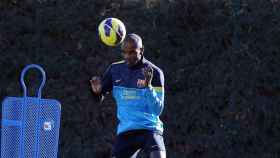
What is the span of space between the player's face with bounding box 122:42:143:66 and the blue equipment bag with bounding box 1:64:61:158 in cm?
159

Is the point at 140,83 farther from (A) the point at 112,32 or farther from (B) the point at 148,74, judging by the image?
(A) the point at 112,32

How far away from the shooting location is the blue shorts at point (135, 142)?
8305 millimetres

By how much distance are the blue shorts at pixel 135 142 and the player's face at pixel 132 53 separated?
0.84 m

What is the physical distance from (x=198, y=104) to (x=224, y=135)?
30.7 inches

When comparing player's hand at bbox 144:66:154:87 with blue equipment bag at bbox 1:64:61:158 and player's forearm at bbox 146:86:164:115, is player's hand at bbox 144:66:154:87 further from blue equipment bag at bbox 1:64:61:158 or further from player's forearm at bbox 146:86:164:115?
blue equipment bag at bbox 1:64:61:158

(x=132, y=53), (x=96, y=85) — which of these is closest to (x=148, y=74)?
(x=132, y=53)

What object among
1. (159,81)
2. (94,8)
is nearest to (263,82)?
(94,8)

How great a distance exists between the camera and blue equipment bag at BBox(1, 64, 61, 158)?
31.3 ft

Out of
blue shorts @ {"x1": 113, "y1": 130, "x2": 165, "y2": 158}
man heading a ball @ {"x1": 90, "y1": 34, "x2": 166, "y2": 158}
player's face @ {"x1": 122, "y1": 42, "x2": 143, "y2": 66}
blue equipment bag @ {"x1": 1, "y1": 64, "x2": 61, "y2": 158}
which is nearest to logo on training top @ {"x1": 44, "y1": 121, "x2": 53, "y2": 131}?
blue equipment bag @ {"x1": 1, "y1": 64, "x2": 61, "y2": 158}

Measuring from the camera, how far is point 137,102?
8352 millimetres

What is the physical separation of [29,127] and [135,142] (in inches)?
70.6

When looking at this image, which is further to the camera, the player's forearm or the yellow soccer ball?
the yellow soccer ball

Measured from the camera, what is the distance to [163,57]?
44.8ft

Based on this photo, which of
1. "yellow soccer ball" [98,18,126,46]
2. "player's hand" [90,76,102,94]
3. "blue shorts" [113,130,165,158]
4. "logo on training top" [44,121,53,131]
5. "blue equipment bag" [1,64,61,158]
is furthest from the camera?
"logo on training top" [44,121,53,131]
